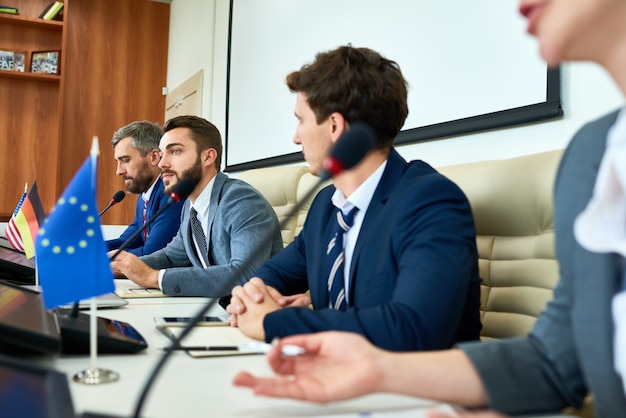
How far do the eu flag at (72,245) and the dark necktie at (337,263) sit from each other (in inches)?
22.7

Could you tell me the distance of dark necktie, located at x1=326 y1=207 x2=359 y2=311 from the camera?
128cm

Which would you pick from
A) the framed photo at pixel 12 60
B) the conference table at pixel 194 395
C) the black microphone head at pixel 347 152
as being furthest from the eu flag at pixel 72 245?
the framed photo at pixel 12 60

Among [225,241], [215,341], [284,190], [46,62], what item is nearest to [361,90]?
[215,341]

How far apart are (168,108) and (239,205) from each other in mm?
3467

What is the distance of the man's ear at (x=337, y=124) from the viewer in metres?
1.40

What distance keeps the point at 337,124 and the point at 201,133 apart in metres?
1.16

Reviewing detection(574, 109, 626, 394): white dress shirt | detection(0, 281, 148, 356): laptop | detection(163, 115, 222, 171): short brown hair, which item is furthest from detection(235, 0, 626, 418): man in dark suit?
detection(163, 115, 222, 171): short brown hair

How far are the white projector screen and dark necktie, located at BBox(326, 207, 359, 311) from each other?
0.61 metres

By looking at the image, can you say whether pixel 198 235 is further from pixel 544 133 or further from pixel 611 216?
pixel 611 216

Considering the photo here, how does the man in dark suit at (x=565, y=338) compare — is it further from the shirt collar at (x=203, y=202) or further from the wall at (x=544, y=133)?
the shirt collar at (x=203, y=202)

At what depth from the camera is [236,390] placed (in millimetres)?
780

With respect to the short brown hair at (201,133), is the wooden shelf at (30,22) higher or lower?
higher

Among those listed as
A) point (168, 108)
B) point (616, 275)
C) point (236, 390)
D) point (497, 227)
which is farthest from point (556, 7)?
point (168, 108)

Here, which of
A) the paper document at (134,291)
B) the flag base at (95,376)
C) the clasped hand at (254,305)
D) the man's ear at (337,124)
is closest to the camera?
the flag base at (95,376)
